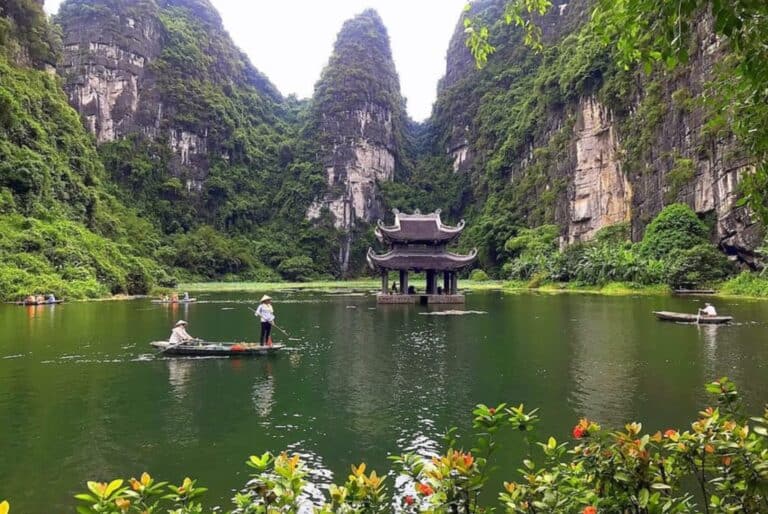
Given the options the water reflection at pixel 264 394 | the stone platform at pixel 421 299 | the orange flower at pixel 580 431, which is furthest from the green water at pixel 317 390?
the stone platform at pixel 421 299

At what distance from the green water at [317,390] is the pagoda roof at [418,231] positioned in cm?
1638

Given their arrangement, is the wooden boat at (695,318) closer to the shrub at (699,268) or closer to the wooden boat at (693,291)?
the wooden boat at (693,291)

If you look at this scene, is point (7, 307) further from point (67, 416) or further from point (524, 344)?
point (524, 344)

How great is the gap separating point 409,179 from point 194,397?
108463mm

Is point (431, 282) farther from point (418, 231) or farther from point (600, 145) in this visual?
point (600, 145)

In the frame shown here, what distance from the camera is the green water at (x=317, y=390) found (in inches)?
290

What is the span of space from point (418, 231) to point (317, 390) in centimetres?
2727

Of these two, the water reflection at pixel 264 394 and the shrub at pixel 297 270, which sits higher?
the shrub at pixel 297 270

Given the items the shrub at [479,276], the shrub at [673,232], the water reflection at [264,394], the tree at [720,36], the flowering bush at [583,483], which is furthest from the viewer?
the shrub at [479,276]

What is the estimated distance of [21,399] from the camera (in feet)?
34.2

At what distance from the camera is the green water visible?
290 inches

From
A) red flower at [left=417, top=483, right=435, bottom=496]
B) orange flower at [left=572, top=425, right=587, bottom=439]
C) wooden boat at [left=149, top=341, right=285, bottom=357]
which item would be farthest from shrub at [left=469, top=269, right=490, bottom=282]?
red flower at [left=417, top=483, right=435, bottom=496]

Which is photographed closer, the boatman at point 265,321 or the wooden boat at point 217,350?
the wooden boat at point 217,350

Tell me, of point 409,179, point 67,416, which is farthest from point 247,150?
point 67,416
